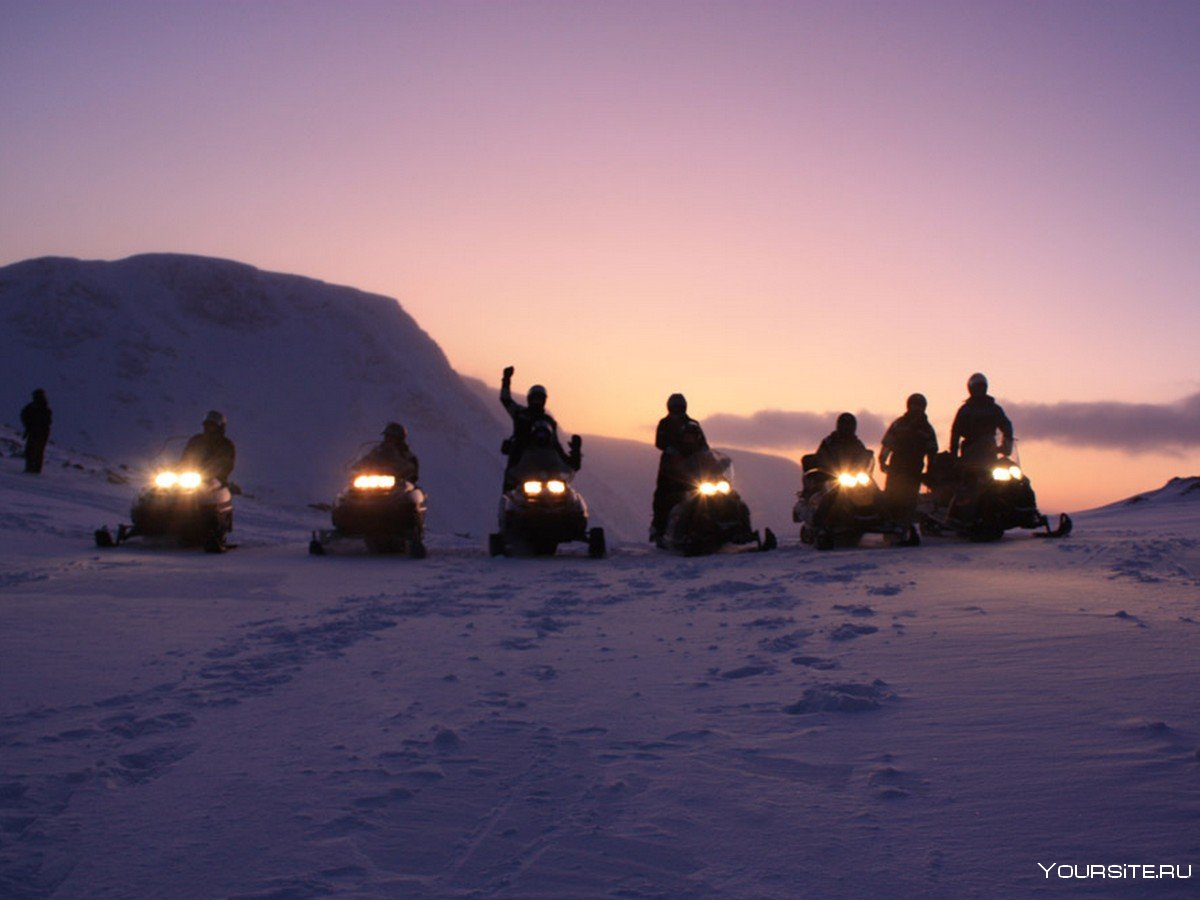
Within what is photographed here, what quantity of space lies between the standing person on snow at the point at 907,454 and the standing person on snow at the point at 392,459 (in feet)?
22.0

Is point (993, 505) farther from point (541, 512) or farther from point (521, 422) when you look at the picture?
point (521, 422)

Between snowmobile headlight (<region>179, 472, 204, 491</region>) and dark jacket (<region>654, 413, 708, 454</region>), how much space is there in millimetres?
6441

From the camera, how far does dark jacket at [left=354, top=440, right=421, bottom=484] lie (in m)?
14.0

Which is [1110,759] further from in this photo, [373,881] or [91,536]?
[91,536]

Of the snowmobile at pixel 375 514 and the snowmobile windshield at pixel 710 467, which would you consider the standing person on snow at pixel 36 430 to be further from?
the snowmobile windshield at pixel 710 467

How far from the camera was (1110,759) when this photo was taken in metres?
3.31

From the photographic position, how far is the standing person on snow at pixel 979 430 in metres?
13.5

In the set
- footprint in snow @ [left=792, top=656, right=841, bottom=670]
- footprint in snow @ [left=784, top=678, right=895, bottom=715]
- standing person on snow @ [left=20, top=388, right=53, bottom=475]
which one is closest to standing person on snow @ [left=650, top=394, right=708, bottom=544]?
Result: footprint in snow @ [left=792, top=656, right=841, bottom=670]

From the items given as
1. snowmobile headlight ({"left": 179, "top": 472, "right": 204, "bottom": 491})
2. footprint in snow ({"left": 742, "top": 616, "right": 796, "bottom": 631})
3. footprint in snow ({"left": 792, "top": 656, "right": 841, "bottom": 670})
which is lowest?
footprint in snow ({"left": 792, "top": 656, "right": 841, "bottom": 670})

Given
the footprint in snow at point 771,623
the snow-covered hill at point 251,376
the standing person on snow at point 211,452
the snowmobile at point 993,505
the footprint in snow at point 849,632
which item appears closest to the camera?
the footprint in snow at point 849,632

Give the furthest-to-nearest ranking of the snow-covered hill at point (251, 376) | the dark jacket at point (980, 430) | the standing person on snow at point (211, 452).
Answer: the snow-covered hill at point (251, 376) → the standing person on snow at point (211, 452) → the dark jacket at point (980, 430)

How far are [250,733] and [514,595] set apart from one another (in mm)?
4987

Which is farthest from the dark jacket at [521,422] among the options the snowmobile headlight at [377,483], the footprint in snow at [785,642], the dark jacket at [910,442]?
the footprint in snow at [785,642]

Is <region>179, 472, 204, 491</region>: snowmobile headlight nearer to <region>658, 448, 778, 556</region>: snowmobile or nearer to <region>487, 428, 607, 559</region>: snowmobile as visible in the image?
<region>487, 428, 607, 559</region>: snowmobile
